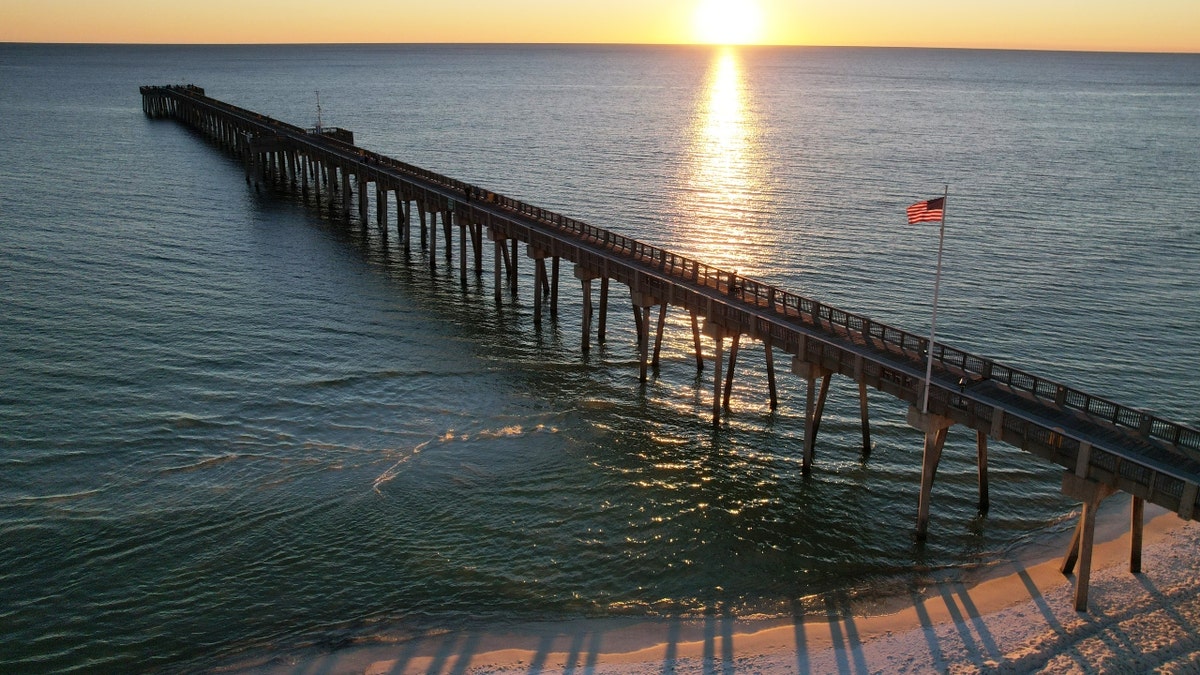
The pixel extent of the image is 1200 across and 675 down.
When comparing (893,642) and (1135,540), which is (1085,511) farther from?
(893,642)

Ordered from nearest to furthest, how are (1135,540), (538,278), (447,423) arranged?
1. (1135,540)
2. (447,423)
3. (538,278)

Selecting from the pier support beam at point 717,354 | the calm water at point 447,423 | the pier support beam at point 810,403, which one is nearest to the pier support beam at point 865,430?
the calm water at point 447,423

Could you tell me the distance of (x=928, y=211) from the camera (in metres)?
28.9

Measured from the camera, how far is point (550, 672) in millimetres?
25047

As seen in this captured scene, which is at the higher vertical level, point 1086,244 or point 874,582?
point 1086,244

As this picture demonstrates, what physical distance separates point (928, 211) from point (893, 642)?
12296 mm

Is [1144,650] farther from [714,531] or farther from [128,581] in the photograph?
[128,581]

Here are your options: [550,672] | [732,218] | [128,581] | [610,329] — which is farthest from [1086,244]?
[128,581]

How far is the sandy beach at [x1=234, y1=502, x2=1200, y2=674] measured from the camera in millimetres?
24984

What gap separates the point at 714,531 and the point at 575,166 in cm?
8162

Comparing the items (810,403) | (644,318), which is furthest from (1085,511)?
(644,318)

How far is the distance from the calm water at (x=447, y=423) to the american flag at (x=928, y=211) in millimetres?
10405

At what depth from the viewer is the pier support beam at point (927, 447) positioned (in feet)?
99.5

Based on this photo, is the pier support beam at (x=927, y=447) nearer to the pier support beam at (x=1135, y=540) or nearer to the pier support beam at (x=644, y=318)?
the pier support beam at (x=1135, y=540)
